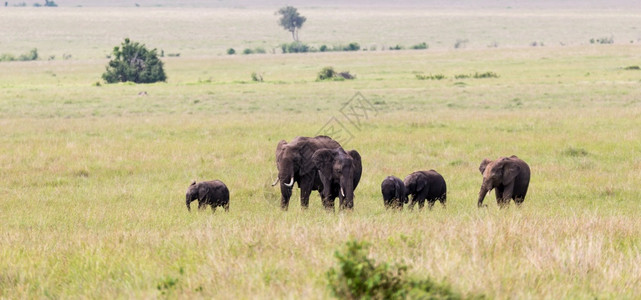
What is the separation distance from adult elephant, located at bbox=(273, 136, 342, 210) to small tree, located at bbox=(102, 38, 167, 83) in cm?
4916

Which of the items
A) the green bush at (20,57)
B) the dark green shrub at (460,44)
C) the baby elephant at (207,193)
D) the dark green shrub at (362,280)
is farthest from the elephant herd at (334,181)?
the dark green shrub at (460,44)

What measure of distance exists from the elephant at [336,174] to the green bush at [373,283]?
5784 millimetres

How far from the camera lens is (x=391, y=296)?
5277 millimetres

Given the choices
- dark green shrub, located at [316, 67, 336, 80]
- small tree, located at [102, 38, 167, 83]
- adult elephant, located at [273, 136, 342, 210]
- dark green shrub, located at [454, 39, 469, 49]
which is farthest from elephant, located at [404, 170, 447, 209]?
dark green shrub, located at [454, 39, 469, 49]

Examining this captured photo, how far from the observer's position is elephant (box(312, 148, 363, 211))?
11.4 metres

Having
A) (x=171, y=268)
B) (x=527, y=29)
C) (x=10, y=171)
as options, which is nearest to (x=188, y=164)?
(x=10, y=171)

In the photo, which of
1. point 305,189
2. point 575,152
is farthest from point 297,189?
point 575,152

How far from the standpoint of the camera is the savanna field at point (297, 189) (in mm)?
6145

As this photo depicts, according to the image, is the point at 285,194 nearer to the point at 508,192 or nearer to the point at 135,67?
the point at 508,192

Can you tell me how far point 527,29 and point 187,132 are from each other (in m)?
149

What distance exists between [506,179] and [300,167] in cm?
317

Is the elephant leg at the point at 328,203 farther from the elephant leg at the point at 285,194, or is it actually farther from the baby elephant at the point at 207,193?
the baby elephant at the point at 207,193

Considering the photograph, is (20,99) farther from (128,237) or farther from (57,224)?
(128,237)

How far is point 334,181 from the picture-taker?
39.0 feet
